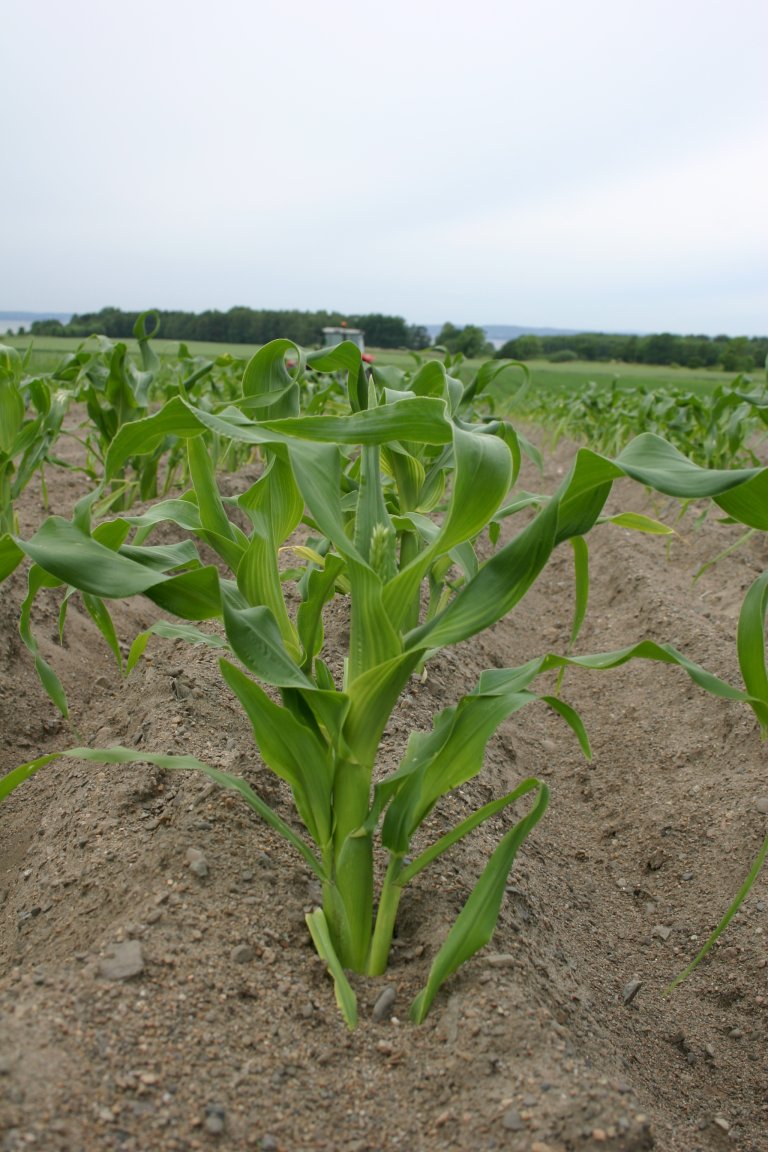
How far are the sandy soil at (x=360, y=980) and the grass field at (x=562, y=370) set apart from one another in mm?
13185

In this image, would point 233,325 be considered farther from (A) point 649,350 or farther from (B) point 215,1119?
(B) point 215,1119

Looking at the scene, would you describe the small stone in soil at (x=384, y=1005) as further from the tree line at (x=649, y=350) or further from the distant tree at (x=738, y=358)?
the distant tree at (x=738, y=358)

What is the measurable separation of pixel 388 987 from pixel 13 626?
1.94m

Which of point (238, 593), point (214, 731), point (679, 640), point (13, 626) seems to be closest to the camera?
point (238, 593)

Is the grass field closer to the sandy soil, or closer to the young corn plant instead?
the sandy soil

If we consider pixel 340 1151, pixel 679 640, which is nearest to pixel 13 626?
pixel 340 1151

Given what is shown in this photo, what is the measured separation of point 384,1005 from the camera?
1267 millimetres

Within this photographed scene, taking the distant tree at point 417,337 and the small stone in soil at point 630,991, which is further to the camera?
the distant tree at point 417,337

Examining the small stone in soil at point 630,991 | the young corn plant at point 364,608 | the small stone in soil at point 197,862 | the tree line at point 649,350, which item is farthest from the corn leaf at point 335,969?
the tree line at point 649,350

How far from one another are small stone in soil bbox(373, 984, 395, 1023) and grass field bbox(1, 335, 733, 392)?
14.1 metres

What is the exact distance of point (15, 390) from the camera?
3.03m

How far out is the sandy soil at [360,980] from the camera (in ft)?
3.50

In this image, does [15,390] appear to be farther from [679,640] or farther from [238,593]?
[679,640]

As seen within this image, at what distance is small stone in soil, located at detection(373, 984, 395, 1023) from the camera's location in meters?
1.26
